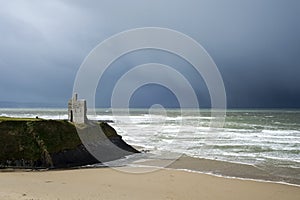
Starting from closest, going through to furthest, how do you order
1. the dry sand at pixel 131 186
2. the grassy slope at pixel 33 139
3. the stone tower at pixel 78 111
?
1. the dry sand at pixel 131 186
2. the grassy slope at pixel 33 139
3. the stone tower at pixel 78 111

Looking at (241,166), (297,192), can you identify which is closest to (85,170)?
(241,166)

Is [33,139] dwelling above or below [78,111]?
below

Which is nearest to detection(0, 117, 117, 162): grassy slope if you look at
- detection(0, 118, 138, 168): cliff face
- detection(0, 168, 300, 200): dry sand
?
detection(0, 118, 138, 168): cliff face

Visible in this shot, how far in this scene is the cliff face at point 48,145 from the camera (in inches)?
848

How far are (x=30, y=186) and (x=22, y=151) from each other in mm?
7374

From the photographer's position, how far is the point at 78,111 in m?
30.1

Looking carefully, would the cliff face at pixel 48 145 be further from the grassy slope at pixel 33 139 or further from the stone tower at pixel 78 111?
the stone tower at pixel 78 111

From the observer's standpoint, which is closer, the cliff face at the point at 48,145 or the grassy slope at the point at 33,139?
the cliff face at the point at 48,145

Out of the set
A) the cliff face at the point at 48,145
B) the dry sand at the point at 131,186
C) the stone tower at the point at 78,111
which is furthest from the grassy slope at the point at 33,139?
the stone tower at the point at 78,111

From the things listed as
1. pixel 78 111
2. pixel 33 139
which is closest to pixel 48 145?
pixel 33 139

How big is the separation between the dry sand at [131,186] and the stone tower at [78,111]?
10152 mm

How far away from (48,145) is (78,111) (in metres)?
7.60

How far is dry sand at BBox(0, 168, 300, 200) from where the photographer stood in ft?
45.3

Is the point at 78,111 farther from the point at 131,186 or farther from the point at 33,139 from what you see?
the point at 131,186
